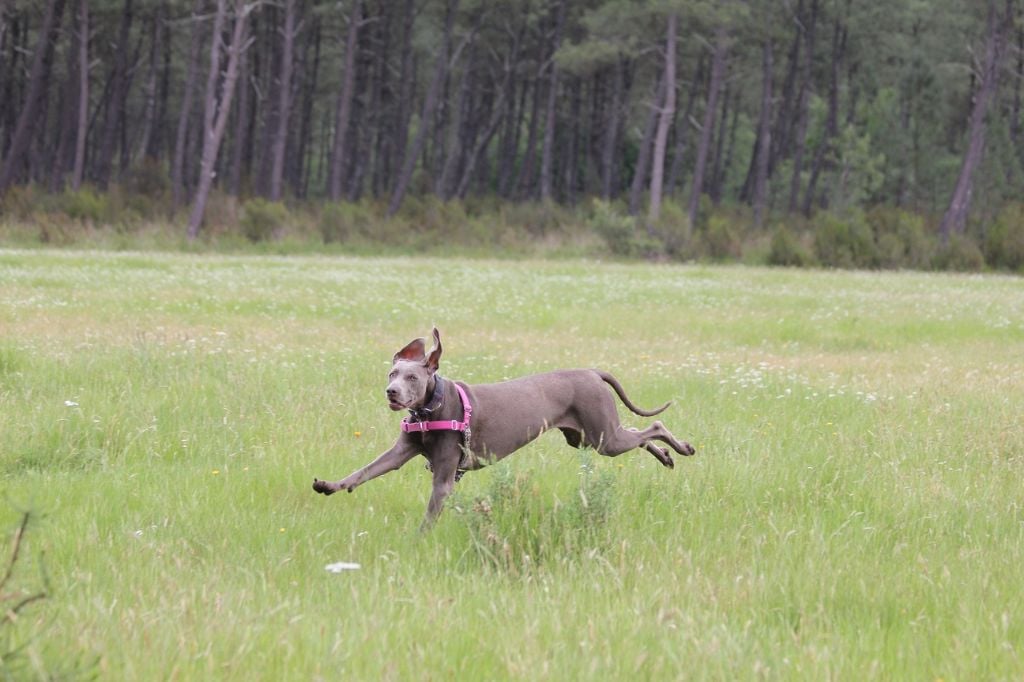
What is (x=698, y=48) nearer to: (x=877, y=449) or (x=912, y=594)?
(x=877, y=449)

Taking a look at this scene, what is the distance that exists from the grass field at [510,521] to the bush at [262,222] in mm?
20795

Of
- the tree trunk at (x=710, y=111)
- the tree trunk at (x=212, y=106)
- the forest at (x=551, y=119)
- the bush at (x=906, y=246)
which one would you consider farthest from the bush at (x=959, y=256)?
the tree trunk at (x=212, y=106)

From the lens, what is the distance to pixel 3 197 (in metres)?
35.0

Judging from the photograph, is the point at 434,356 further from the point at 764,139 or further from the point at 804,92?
the point at 804,92

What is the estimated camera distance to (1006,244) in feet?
109

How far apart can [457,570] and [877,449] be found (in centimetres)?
388

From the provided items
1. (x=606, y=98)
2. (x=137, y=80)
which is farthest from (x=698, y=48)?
(x=137, y=80)

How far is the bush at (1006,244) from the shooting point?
109ft

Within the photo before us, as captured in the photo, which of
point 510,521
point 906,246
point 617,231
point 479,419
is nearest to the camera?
point 510,521

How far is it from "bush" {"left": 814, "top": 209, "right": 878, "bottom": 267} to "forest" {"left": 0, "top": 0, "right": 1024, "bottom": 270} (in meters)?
0.07

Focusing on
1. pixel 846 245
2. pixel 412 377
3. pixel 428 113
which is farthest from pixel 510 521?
pixel 428 113

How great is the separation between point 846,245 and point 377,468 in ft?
98.6

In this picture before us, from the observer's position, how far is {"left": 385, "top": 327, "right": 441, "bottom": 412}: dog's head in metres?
5.16

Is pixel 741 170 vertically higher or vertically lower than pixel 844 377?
higher
